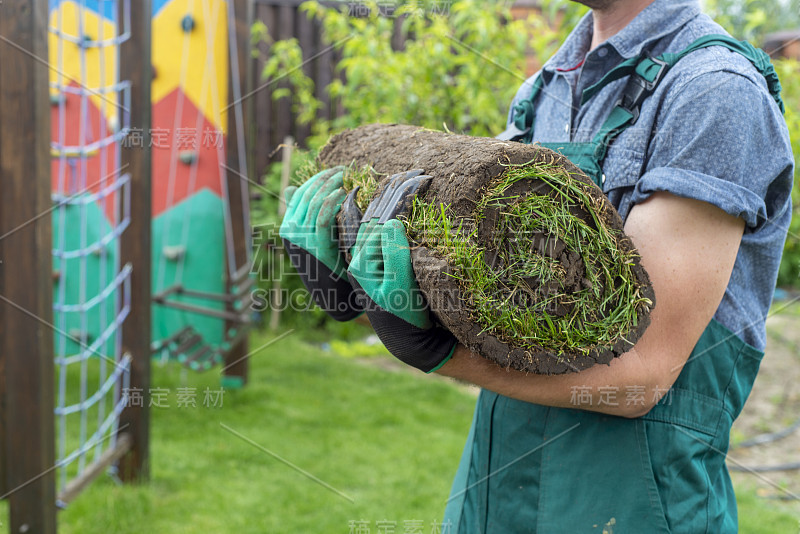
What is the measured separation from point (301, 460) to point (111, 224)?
232 centimetres

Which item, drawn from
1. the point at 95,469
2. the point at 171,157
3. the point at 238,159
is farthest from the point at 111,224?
the point at 95,469

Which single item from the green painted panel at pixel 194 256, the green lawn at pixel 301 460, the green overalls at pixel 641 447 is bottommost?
the green lawn at pixel 301 460

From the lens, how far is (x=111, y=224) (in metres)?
4.71

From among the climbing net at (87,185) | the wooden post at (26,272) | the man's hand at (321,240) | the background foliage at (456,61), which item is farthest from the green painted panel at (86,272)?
the man's hand at (321,240)

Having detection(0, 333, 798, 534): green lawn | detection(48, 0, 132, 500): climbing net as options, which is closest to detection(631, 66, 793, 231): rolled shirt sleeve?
detection(0, 333, 798, 534): green lawn

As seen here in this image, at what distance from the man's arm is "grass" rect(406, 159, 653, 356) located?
6cm

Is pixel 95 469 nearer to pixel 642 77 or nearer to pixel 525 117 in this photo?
pixel 525 117

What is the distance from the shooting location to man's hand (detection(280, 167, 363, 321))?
145cm

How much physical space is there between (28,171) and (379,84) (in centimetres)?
223

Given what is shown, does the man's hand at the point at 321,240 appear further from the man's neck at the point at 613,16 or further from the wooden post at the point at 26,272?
the wooden post at the point at 26,272

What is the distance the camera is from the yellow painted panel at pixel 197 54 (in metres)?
4.40

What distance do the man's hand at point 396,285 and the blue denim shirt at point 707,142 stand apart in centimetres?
38

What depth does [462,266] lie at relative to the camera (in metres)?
1.03

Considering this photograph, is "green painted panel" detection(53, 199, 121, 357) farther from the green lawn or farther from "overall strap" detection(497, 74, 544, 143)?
"overall strap" detection(497, 74, 544, 143)
